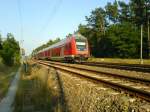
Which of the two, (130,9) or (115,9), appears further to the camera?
(115,9)

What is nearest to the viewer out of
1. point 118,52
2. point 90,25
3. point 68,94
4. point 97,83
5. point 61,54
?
point 68,94

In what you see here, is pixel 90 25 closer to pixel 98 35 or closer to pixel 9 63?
pixel 98 35

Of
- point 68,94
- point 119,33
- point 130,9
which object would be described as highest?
point 130,9

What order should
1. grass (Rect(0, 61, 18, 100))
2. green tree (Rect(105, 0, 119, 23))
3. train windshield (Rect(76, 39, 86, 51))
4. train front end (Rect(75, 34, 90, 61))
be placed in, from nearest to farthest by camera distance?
grass (Rect(0, 61, 18, 100)) → train front end (Rect(75, 34, 90, 61)) → train windshield (Rect(76, 39, 86, 51)) → green tree (Rect(105, 0, 119, 23))

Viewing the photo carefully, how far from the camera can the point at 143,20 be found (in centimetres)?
7062

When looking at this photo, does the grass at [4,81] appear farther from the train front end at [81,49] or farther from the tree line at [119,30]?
the tree line at [119,30]

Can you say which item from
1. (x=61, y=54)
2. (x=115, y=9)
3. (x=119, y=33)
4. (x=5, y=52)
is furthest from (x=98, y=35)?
(x=61, y=54)

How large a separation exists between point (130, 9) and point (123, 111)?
2832 inches

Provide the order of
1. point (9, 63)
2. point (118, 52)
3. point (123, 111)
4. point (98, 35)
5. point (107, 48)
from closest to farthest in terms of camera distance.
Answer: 1. point (123, 111)
2. point (9, 63)
3. point (118, 52)
4. point (107, 48)
5. point (98, 35)

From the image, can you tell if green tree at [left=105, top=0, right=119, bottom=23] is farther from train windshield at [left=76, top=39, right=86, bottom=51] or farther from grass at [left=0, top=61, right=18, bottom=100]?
grass at [left=0, top=61, right=18, bottom=100]

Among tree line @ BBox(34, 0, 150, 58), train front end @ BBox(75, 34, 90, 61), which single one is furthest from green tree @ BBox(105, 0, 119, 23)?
train front end @ BBox(75, 34, 90, 61)

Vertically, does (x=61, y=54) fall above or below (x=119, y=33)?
below

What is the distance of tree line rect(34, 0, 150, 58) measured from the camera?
219ft

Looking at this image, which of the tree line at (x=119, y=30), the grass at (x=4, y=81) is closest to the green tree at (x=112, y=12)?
the tree line at (x=119, y=30)
